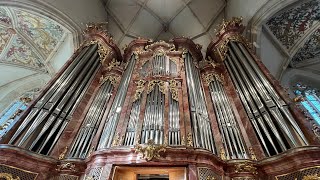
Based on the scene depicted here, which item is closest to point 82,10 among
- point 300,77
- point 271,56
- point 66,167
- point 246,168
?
point 66,167

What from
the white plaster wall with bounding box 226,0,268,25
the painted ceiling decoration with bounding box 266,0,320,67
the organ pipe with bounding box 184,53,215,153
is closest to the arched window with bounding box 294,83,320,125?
the painted ceiling decoration with bounding box 266,0,320,67

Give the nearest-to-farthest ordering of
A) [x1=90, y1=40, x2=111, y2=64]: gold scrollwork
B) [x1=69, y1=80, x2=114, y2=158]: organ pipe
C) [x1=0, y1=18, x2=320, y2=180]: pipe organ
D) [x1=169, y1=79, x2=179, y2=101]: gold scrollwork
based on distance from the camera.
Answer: [x1=0, y1=18, x2=320, y2=180]: pipe organ
[x1=69, y1=80, x2=114, y2=158]: organ pipe
[x1=169, y1=79, x2=179, y2=101]: gold scrollwork
[x1=90, y1=40, x2=111, y2=64]: gold scrollwork

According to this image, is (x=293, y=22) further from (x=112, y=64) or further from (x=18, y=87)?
(x=18, y=87)

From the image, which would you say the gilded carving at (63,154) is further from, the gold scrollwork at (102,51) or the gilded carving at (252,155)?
the gold scrollwork at (102,51)

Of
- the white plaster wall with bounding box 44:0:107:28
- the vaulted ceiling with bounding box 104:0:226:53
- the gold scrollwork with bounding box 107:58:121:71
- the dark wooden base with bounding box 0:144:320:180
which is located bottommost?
the dark wooden base with bounding box 0:144:320:180

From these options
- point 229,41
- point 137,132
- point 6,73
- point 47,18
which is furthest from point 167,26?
point 137,132

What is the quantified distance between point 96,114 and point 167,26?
7382 mm

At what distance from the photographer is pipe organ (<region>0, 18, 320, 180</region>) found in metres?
4.04

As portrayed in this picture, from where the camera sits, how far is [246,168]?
416 centimetres

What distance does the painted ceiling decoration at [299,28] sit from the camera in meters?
8.28

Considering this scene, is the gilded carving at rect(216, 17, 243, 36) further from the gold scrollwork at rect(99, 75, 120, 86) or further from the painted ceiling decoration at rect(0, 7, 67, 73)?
the painted ceiling decoration at rect(0, 7, 67, 73)

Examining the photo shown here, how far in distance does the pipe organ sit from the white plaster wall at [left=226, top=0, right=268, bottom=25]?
2.01 meters

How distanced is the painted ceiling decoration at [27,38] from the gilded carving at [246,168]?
24.0 feet

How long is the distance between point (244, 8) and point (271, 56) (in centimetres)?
200
